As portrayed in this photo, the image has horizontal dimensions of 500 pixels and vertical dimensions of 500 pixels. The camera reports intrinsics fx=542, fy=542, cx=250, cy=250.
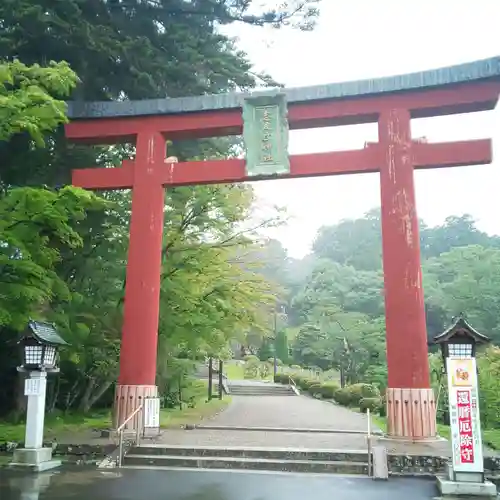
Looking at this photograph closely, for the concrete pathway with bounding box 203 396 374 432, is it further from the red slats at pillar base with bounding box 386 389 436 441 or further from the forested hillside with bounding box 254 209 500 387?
the forested hillside with bounding box 254 209 500 387

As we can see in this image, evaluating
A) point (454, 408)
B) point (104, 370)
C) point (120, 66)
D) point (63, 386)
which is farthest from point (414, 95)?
point (63, 386)

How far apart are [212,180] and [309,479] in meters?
7.14

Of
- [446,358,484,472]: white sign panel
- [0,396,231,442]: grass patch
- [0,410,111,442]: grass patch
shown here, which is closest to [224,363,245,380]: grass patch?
[0,396,231,442]: grass patch

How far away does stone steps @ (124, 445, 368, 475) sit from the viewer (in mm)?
9648

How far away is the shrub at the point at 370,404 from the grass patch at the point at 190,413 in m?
5.51

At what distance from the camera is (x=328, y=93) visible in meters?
12.7

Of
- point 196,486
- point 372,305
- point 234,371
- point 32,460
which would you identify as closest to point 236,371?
point 234,371

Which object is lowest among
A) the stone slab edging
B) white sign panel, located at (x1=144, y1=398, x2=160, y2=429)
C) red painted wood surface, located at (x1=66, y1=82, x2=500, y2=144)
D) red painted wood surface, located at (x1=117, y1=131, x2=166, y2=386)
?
the stone slab edging

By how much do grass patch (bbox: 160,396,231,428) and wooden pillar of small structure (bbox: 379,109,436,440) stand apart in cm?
641

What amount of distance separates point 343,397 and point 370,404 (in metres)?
4.14

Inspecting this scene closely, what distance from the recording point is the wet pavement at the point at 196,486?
762cm

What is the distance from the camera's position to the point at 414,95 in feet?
40.3

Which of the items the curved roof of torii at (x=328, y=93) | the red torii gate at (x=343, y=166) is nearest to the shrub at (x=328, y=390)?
the red torii gate at (x=343, y=166)

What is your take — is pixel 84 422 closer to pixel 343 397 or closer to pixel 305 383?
pixel 343 397
